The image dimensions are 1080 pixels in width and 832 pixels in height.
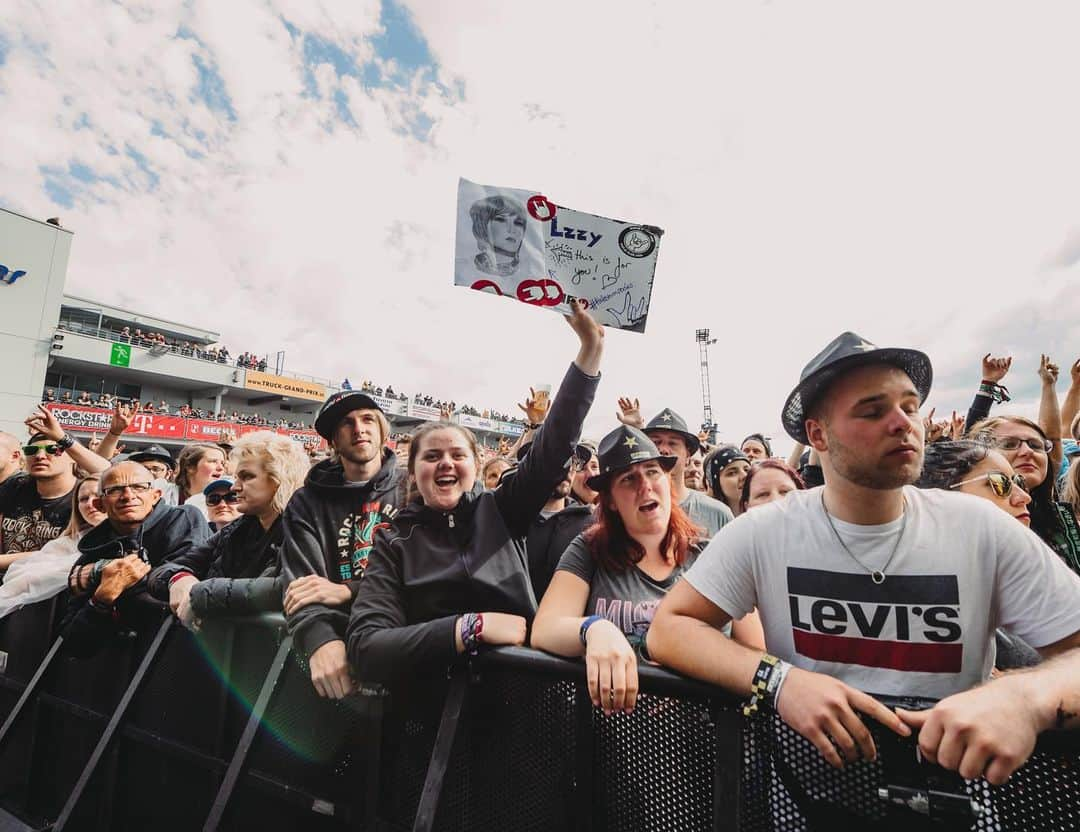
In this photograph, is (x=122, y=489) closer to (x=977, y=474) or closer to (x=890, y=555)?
(x=890, y=555)

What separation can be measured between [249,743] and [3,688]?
9.27ft

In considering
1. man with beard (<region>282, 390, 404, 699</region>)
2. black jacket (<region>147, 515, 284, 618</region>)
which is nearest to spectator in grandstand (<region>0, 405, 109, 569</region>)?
black jacket (<region>147, 515, 284, 618</region>)

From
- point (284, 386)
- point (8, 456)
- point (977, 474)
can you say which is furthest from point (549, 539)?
point (284, 386)

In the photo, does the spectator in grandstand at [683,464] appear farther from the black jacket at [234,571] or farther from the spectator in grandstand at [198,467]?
the spectator in grandstand at [198,467]

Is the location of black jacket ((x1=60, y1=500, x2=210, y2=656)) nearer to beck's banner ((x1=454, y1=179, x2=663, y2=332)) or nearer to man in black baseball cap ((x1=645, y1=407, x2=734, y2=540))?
beck's banner ((x1=454, y1=179, x2=663, y2=332))

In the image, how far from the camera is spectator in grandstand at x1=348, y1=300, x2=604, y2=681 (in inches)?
65.7

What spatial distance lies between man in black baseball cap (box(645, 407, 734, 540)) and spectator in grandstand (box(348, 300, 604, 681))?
1.61 m

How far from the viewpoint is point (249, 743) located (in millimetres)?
1988

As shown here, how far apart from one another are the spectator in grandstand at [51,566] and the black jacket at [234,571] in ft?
2.99

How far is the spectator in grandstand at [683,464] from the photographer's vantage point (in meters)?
3.72

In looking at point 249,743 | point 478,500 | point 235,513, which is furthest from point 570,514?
point 235,513

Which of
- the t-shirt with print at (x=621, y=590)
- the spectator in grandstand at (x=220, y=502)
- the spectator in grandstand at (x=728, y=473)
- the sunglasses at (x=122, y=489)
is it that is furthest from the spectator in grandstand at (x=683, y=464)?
the spectator in grandstand at (x=220, y=502)

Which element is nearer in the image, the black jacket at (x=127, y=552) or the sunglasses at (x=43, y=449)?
the black jacket at (x=127, y=552)

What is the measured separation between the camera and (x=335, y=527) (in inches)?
101
